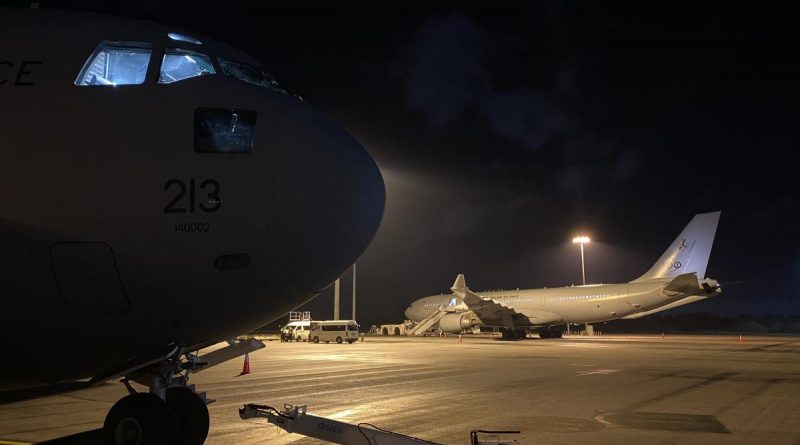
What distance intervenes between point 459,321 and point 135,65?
46.1m

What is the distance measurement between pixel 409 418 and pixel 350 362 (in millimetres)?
13586

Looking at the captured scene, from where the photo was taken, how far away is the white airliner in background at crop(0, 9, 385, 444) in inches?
142

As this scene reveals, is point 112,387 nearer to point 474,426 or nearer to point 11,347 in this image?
point 474,426

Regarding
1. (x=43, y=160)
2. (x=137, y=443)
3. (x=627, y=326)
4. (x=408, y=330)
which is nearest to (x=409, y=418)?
(x=137, y=443)

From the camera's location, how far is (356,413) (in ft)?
34.1

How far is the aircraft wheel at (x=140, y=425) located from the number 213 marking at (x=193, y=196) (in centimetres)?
172

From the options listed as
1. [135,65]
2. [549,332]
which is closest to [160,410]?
[135,65]

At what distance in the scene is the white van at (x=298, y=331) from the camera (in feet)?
158

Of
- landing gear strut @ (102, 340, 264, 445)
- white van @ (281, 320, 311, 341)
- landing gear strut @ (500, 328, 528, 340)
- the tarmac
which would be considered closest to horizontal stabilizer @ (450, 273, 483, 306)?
landing gear strut @ (500, 328, 528, 340)

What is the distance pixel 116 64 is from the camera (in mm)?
4172

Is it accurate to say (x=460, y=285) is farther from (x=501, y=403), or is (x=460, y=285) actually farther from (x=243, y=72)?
(x=243, y=72)

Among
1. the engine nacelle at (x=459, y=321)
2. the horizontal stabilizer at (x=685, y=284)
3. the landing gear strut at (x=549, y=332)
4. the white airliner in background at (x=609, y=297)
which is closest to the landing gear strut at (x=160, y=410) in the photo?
the horizontal stabilizer at (x=685, y=284)

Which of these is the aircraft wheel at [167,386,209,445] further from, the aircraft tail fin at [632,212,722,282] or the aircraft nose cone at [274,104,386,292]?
the aircraft tail fin at [632,212,722,282]

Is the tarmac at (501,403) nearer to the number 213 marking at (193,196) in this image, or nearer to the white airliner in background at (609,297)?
the number 213 marking at (193,196)
